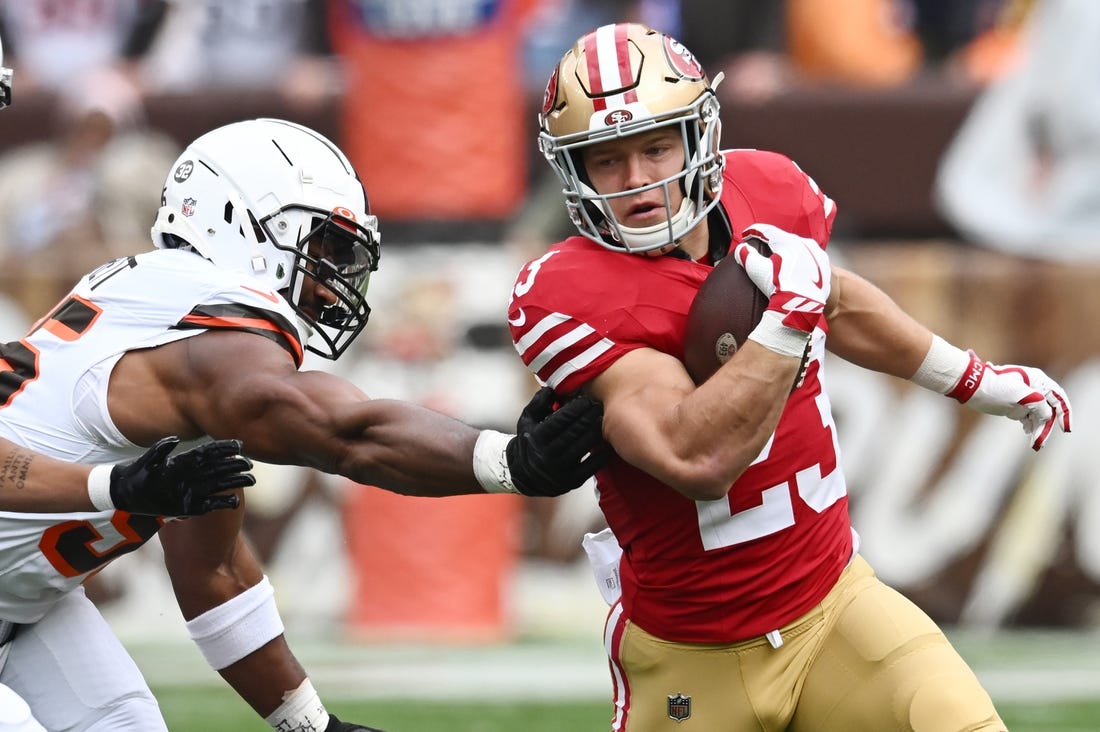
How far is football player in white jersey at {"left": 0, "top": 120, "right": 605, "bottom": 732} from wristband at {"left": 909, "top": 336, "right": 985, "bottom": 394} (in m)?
0.95

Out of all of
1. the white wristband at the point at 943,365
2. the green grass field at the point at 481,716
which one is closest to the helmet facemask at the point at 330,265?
the white wristband at the point at 943,365

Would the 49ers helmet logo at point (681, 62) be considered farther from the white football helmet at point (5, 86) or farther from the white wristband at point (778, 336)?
the white football helmet at point (5, 86)

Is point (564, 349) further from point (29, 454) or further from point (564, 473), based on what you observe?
point (29, 454)

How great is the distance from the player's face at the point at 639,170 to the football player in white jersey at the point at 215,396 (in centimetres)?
43

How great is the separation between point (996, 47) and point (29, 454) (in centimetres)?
638

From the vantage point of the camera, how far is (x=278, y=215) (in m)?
3.75

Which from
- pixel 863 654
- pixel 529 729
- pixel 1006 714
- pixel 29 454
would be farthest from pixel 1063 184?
pixel 29 454

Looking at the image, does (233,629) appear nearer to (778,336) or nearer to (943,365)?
(778,336)

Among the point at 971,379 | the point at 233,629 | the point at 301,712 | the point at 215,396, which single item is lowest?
the point at 301,712

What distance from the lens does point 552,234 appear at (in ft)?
27.6

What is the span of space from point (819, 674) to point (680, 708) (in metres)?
0.28

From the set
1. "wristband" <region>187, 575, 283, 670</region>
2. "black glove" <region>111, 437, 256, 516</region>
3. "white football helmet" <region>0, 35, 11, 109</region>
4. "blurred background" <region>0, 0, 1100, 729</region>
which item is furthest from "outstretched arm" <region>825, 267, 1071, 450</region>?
"blurred background" <region>0, 0, 1100, 729</region>

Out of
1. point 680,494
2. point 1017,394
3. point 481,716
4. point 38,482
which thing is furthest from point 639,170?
point 481,716

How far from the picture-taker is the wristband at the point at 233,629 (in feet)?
13.8
